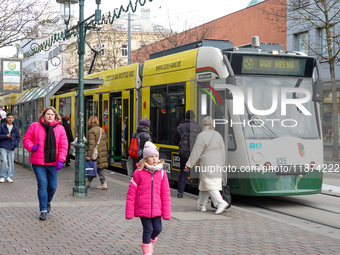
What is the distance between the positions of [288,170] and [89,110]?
9.47 metres

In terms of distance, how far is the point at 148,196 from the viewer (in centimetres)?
547

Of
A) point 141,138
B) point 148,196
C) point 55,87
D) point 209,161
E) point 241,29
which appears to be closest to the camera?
point 148,196

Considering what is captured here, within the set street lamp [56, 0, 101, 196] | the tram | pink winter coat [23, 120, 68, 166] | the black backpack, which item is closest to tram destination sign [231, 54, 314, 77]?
the tram

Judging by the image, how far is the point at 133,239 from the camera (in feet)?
21.7

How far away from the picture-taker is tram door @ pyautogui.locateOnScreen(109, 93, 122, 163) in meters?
15.0

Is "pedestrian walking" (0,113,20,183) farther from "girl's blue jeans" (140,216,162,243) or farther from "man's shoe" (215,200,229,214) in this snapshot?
"girl's blue jeans" (140,216,162,243)

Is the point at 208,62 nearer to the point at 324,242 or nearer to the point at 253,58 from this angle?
the point at 253,58

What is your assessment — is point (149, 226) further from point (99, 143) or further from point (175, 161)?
point (99, 143)

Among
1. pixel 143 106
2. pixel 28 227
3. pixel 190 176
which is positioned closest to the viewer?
pixel 28 227

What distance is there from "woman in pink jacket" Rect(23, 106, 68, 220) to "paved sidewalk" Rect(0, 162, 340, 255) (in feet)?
1.64

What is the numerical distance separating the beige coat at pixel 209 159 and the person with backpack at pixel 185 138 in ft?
4.07

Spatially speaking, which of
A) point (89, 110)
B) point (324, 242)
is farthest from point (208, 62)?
point (89, 110)

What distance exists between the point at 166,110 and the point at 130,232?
5.29 metres

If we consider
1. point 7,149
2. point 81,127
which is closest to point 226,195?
point 81,127
